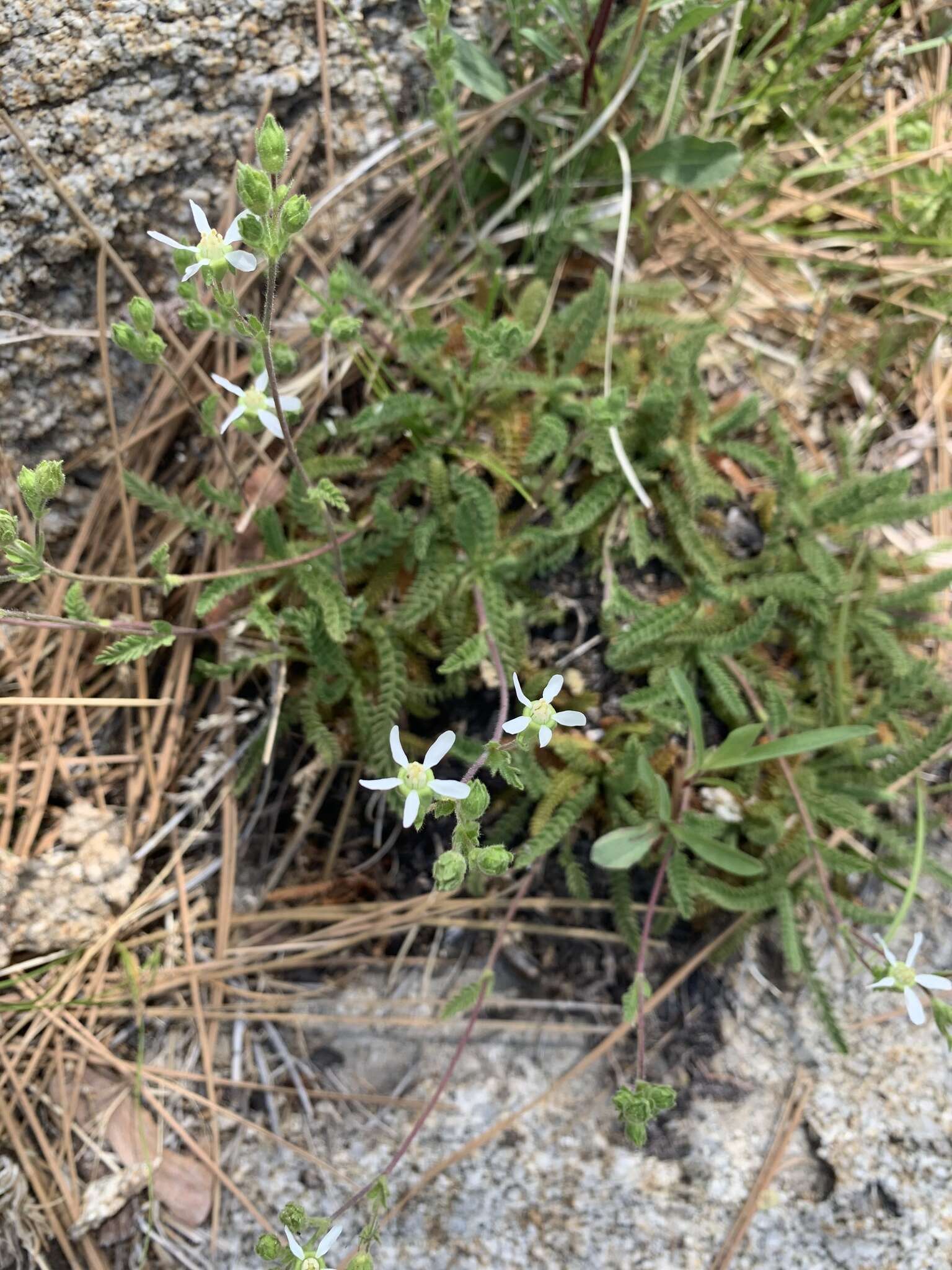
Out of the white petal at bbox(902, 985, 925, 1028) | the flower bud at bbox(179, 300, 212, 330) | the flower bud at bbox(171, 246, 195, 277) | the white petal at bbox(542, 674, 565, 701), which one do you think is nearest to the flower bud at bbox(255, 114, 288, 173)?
the flower bud at bbox(171, 246, 195, 277)

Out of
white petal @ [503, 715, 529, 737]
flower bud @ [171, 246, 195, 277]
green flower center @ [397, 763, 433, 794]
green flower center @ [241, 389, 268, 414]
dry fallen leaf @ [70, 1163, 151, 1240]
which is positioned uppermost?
flower bud @ [171, 246, 195, 277]

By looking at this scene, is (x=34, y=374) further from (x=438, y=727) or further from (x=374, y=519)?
(x=438, y=727)

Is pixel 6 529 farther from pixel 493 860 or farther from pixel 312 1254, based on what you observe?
pixel 312 1254

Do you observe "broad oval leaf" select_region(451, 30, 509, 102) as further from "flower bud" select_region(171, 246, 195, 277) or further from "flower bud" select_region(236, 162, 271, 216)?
"flower bud" select_region(236, 162, 271, 216)

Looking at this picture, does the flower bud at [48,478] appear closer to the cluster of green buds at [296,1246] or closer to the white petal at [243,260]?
the white petal at [243,260]

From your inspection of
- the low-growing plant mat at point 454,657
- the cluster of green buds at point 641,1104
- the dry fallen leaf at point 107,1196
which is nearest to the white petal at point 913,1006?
the low-growing plant mat at point 454,657

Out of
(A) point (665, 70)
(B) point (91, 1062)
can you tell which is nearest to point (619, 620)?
(A) point (665, 70)

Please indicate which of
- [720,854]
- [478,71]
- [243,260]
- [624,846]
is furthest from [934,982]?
[478,71]
